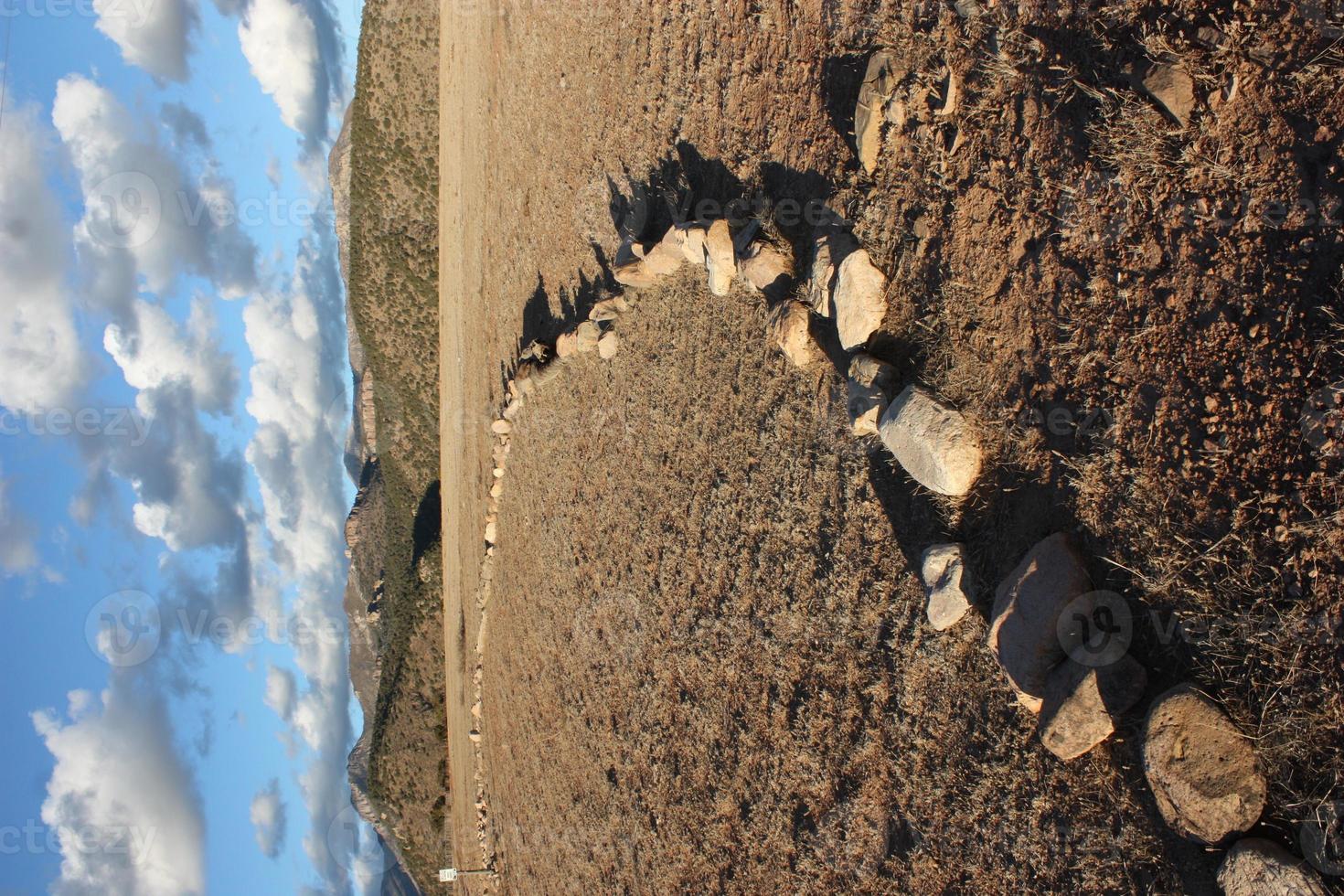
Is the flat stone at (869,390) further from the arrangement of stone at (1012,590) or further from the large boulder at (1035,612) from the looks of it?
the large boulder at (1035,612)

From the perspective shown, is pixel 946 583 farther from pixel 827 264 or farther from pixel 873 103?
pixel 873 103

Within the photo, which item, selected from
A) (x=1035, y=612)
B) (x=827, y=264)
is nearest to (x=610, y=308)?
(x=827, y=264)

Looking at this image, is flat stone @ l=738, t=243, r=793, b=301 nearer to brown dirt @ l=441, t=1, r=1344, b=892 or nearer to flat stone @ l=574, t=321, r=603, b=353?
brown dirt @ l=441, t=1, r=1344, b=892

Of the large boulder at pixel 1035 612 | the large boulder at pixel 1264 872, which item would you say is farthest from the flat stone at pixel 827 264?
the large boulder at pixel 1264 872

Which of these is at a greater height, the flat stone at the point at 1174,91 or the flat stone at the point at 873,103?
the flat stone at the point at 1174,91

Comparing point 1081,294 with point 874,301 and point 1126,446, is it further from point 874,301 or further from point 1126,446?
point 874,301

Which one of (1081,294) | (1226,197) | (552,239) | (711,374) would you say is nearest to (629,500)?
(711,374)
